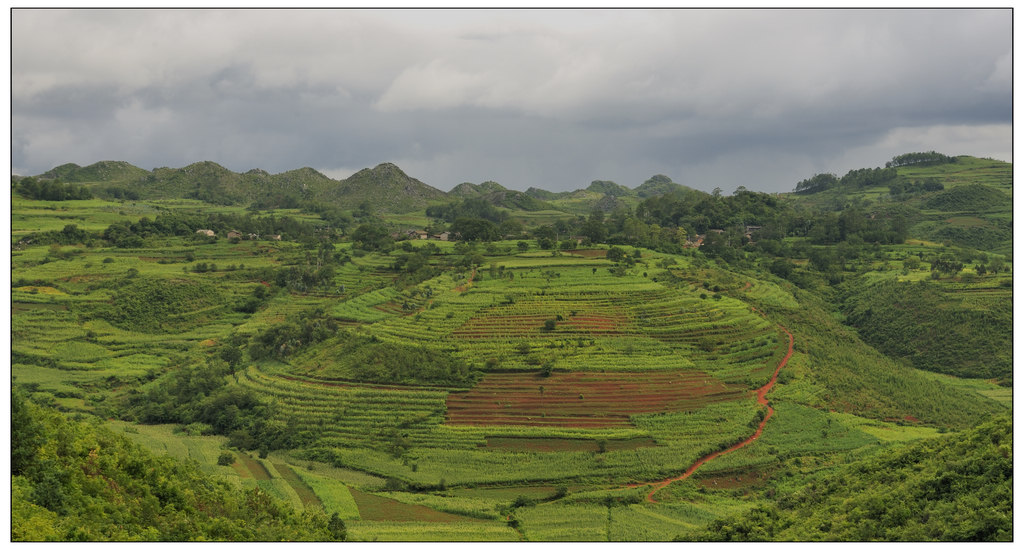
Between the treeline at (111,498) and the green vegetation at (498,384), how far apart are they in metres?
0.08

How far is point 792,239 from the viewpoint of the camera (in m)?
81.4

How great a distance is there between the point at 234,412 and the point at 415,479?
11.9m

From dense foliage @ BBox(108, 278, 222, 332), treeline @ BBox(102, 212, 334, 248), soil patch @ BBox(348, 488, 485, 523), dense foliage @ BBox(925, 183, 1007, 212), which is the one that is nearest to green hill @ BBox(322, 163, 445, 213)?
treeline @ BBox(102, 212, 334, 248)

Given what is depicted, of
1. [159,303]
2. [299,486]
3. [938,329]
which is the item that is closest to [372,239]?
[159,303]

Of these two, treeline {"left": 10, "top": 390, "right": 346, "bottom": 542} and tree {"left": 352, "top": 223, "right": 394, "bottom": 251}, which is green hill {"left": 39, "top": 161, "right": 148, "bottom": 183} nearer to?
tree {"left": 352, "top": 223, "right": 394, "bottom": 251}

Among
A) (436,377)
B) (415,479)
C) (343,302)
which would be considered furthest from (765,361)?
(343,302)

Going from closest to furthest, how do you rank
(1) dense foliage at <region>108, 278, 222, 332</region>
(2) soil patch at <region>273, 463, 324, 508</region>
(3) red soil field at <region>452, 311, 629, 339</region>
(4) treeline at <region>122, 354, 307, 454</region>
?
(2) soil patch at <region>273, 463, 324, 508</region>
(4) treeline at <region>122, 354, 307, 454</region>
(3) red soil field at <region>452, 311, 629, 339</region>
(1) dense foliage at <region>108, 278, 222, 332</region>

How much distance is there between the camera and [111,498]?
656 inches

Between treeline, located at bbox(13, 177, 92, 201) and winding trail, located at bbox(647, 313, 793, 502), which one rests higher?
treeline, located at bbox(13, 177, 92, 201)

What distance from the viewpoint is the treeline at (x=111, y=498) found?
1417 centimetres

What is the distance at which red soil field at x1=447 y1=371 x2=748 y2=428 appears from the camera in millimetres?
34062

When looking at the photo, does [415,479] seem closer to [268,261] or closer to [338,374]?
[338,374]

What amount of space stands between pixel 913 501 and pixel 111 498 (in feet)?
62.6

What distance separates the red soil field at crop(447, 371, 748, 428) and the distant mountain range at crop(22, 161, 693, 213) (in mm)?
85096
